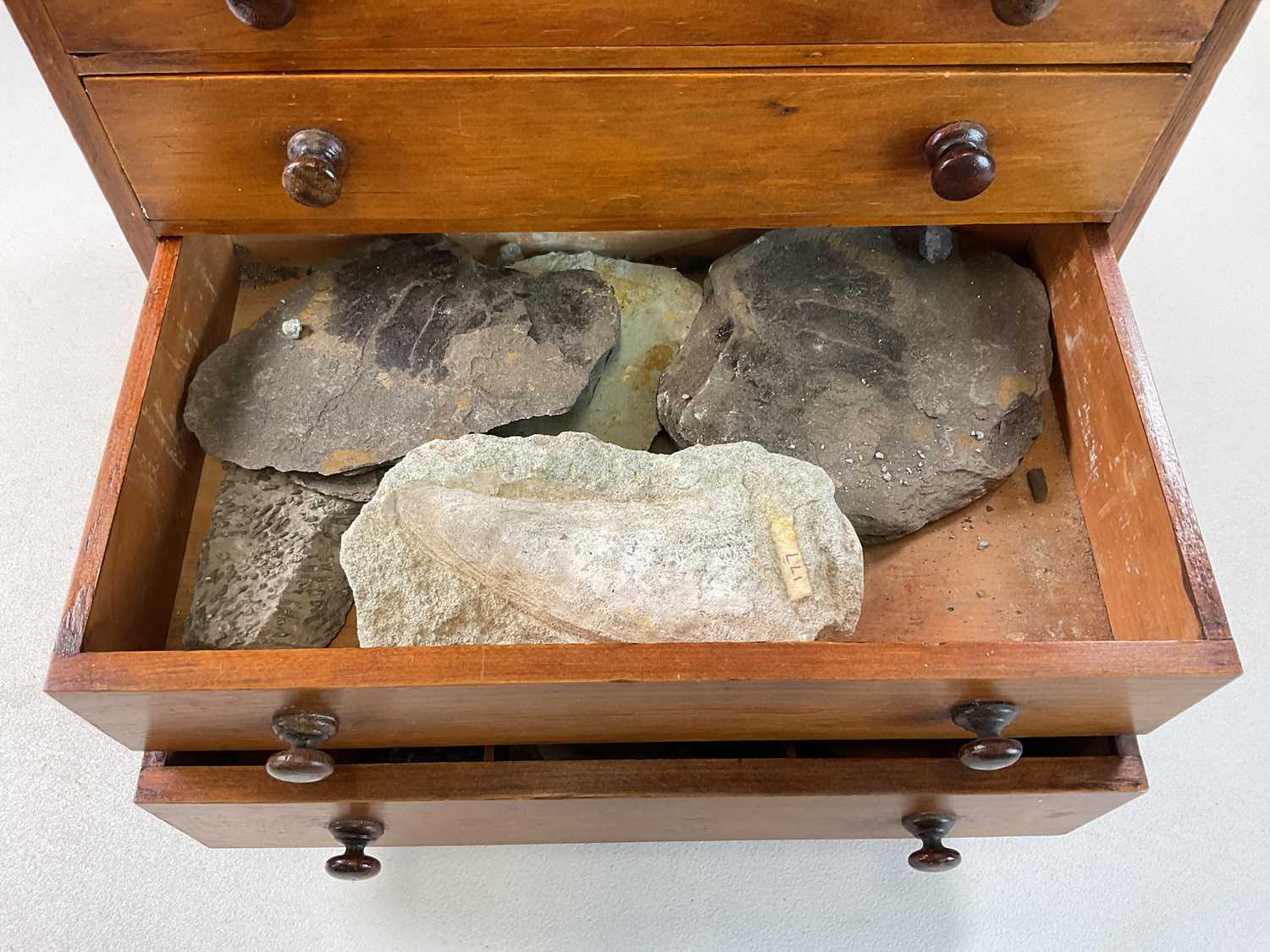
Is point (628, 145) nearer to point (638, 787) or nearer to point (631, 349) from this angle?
point (631, 349)

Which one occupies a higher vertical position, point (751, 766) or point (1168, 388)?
point (1168, 388)

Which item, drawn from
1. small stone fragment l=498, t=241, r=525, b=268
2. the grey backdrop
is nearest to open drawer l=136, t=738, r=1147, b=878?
the grey backdrop

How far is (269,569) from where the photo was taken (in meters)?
0.95

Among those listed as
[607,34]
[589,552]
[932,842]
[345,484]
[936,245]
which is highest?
[936,245]

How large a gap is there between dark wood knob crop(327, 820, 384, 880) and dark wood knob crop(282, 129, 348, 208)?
1.59 feet

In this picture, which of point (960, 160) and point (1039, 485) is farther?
point (1039, 485)

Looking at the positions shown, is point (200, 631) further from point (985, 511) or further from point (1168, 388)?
point (1168, 388)

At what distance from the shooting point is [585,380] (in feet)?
3.30

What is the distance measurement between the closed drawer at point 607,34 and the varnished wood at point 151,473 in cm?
21

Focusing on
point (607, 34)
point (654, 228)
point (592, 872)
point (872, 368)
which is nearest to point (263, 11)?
point (607, 34)

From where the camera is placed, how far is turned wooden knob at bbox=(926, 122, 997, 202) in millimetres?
801

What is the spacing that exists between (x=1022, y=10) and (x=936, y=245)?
1.12ft

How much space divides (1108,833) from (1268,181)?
93cm

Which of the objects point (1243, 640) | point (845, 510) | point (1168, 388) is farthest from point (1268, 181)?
point (845, 510)
